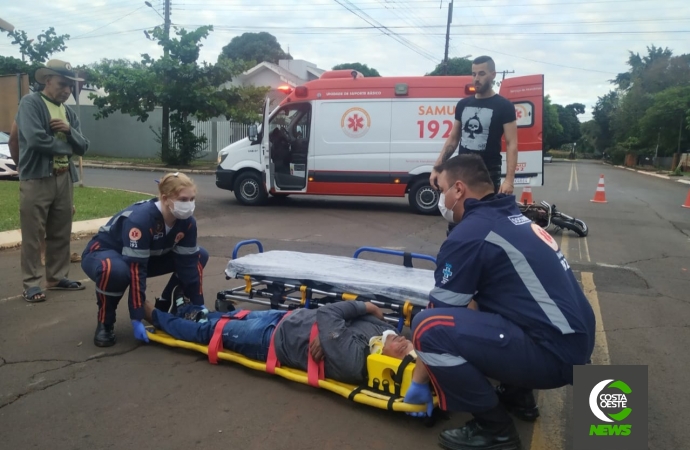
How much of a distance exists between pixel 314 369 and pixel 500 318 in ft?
4.13

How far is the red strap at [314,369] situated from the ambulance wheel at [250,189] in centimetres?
954

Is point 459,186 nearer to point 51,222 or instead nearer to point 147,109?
point 51,222

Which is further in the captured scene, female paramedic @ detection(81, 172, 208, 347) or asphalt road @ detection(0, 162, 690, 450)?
female paramedic @ detection(81, 172, 208, 347)

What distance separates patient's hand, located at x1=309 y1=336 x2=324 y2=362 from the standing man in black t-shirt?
2270 mm

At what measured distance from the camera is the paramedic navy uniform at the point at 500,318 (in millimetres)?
2725

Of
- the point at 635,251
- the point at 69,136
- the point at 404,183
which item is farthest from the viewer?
the point at 404,183

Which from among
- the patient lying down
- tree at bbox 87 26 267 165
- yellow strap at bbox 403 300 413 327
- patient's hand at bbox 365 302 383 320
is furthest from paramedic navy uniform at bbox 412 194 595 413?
tree at bbox 87 26 267 165

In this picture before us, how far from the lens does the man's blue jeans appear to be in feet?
12.6

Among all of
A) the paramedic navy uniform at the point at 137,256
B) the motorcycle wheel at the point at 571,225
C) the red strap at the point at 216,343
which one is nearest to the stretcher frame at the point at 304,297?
the paramedic navy uniform at the point at 137,256

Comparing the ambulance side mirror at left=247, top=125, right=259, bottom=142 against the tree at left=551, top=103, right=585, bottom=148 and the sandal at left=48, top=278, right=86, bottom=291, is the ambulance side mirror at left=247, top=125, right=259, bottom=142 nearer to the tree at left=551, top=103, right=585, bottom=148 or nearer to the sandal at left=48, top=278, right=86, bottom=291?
the sandal at left=48, top=278, right=86, bottom=291

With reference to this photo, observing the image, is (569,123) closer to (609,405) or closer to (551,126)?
(551,126)

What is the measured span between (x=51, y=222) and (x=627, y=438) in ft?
17.2

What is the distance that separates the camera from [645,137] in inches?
1852

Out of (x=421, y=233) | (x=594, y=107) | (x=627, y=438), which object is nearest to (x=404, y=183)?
(x=421, y=233)
